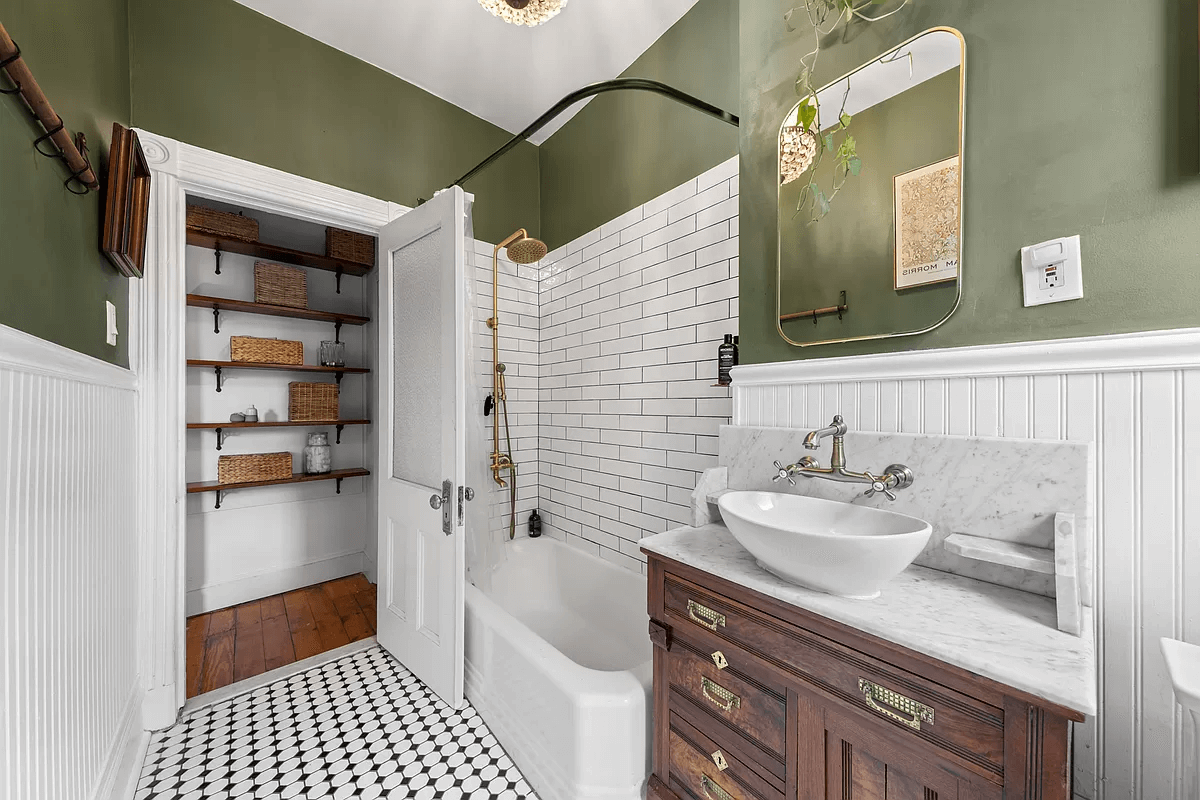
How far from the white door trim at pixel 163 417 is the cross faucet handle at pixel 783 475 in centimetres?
217

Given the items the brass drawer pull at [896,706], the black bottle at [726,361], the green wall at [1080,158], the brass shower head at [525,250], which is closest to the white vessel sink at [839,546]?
the brass drawer pull at [896,706]

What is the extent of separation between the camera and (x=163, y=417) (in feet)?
5.84

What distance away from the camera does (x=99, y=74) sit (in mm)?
1385

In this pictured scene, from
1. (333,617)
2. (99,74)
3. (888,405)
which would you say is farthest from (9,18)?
(333,617)

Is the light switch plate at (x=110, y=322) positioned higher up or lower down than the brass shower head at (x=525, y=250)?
lower down

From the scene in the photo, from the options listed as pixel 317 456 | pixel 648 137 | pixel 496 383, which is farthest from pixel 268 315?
pixel 648 137

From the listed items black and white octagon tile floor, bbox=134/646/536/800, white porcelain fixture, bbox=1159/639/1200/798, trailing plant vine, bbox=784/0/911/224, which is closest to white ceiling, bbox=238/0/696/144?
trailing plant vine, bbox=784/0/911/224

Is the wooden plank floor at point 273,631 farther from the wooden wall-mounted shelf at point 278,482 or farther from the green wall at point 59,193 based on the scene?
the green wall at point 59,193

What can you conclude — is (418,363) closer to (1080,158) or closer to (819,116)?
(819,116)

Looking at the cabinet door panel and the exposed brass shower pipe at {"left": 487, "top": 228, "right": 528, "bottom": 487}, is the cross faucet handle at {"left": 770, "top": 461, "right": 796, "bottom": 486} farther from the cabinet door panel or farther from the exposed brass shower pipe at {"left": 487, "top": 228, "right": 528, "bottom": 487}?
the exposed brass shower pipe at {"left": 487, "top": 228, "right": 528, "bottom": 487}

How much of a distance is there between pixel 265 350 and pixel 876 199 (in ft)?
10.5

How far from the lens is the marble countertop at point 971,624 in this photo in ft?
2.18

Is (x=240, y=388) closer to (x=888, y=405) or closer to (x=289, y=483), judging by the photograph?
(x=289, y=483)

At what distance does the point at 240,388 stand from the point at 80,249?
192 centimetres
